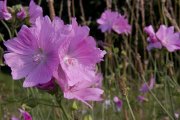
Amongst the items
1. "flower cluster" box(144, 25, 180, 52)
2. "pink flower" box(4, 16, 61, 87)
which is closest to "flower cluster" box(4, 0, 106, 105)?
"pink flower" box(4, 16, 61, 87)

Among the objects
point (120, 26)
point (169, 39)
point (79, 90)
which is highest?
point (79, 90)

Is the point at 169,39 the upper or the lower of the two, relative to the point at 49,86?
lower

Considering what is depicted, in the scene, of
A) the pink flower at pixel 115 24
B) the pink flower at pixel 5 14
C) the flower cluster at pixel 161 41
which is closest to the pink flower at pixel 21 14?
the pink flower at pixel 5 14

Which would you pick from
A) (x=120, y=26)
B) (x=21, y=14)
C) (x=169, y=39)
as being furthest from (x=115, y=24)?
(x=21, y=14)

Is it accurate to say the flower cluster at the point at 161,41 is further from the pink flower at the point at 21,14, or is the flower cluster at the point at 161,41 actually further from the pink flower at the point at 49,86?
the pink flower at the point at 49,86

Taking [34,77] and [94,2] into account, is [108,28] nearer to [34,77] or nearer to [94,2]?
[34,77]

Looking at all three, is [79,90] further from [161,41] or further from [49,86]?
[161,41]
